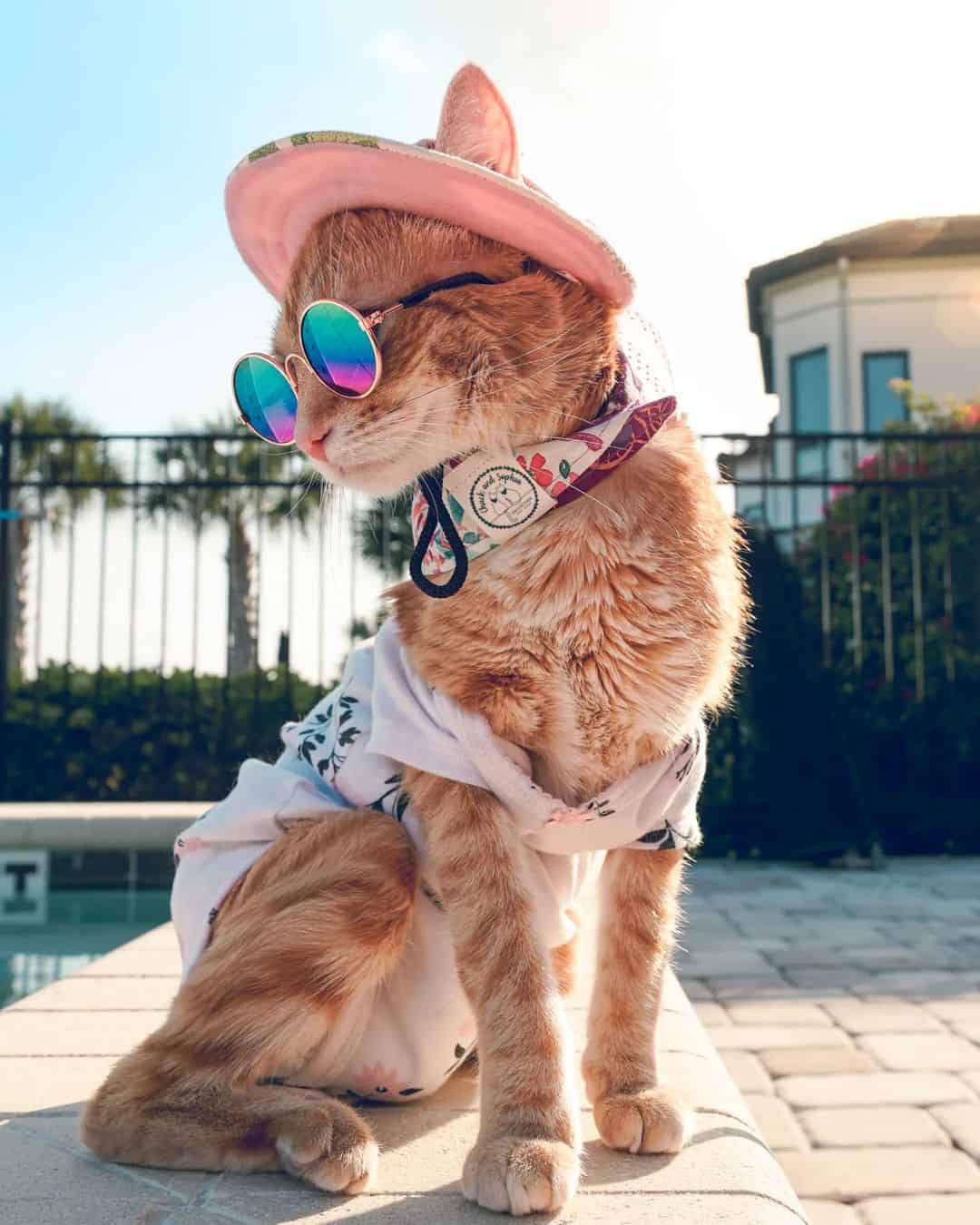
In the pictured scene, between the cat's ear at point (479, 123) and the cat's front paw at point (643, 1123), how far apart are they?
126 cm

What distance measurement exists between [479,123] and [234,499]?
615 cm

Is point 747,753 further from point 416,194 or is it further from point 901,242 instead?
point 901,242

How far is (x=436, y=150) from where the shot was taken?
144 cm

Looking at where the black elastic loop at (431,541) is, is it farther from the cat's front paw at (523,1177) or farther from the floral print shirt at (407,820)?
the cat's front paw at (523,1177)

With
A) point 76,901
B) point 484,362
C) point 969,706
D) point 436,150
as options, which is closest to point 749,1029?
point 484,362

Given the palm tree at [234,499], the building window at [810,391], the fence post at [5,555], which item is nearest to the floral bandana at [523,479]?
the palm tree at [234,499]

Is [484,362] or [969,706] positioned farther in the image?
[969,706]

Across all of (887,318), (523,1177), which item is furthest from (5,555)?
(887,318)

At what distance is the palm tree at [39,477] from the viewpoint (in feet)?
21.4

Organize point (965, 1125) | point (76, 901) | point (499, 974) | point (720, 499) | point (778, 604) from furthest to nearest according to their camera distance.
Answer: point (778, 604), point (76, 901), point (965, 1125), point (720, 499), point (499, 974)

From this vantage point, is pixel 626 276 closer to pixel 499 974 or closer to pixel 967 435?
pixel 499 974

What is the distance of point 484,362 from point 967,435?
18.7ft

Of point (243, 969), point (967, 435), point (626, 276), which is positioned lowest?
point (243, 969)

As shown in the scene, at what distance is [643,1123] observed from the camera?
4.83ft
